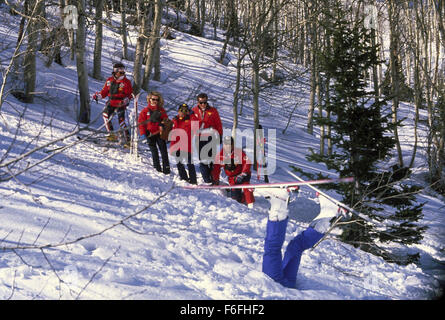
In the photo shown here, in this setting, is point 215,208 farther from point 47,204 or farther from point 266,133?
point 266,133

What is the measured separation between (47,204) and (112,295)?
278 centimetres

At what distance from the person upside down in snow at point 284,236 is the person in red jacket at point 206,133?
414cm

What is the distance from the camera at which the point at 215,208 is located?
7.98m

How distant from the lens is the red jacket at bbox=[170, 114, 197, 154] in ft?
28.4

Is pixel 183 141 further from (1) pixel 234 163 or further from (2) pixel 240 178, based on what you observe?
(2) pixel 240 178

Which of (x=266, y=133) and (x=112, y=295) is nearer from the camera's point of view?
(x=112, y=295)

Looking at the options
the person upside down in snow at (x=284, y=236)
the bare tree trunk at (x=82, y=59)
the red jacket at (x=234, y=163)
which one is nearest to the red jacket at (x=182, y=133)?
the red jacket at (x=234, y=163)

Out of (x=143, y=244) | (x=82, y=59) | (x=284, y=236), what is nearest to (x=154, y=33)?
(x=82, y=59)

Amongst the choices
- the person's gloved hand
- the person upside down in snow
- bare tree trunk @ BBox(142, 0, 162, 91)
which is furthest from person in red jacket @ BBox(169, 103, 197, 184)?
bare tree trunk @ BBox(142, 0, 162, 91)

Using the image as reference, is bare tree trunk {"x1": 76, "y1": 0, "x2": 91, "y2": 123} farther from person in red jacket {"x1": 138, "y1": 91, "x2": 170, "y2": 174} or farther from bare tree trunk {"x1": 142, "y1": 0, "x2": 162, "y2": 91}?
person in red jacket {"x1": 138, "y1": 91, "x2": 170, "y2": 174}

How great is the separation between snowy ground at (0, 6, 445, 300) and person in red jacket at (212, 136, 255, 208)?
36cm

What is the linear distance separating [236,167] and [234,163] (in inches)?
4.7

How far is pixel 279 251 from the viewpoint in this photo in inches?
194
